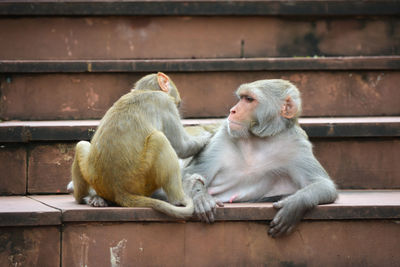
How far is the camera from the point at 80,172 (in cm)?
403

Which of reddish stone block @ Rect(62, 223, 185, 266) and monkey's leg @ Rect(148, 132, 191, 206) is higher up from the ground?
monkey's leg @ Rect(148, 132, 191, 206)

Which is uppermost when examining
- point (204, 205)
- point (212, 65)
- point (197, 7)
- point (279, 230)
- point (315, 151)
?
point (197, 7)

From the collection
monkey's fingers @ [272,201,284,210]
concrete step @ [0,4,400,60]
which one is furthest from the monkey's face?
concrete step @ [0,4,400,60]

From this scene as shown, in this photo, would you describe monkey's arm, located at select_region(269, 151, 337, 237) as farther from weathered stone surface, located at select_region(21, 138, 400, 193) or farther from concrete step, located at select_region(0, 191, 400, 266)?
weathered stone surface, located at select_region(21, 138, 400, 193)

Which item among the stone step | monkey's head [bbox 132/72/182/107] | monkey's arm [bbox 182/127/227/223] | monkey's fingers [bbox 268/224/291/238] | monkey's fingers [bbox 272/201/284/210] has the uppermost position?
the stone step

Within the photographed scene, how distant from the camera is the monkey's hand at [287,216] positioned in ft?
12.2

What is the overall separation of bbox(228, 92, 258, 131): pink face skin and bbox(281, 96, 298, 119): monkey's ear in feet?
0.63

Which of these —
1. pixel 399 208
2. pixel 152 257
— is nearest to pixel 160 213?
pixel 152 257

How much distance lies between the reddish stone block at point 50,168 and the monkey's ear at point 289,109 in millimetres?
1663

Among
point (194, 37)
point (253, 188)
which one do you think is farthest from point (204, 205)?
point (194, 37)

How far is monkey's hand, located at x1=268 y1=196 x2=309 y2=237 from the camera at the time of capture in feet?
12.2

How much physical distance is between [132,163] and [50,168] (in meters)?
1.25

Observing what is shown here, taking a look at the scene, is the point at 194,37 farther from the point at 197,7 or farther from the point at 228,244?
the point at 228,244

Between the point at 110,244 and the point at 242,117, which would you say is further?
the point at 242,117
